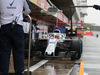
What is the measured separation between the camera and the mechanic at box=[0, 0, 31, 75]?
3.28 metres

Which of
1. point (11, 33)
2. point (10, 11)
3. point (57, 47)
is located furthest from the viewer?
point (57, 47)

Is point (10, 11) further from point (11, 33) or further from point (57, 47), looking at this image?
point (57, 47)

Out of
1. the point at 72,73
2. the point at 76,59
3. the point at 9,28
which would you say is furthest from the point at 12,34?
the point at 76,59

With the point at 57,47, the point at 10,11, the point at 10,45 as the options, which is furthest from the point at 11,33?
the point at 57,47

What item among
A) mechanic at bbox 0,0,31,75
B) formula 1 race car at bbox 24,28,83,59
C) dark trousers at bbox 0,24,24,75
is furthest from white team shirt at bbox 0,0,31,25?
formula 1 race car at bbox 24,28,83,59

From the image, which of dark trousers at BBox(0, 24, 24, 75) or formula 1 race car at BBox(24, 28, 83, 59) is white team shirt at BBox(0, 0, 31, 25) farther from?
formula 1 race car at BBox(24, 28, 83, 59)

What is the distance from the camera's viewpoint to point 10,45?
336 centimetres

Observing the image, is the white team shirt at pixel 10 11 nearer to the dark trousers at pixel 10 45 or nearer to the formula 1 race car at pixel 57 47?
the dark trousers at pixel 10 45

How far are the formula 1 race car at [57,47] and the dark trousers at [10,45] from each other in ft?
14.3

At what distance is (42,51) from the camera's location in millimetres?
8414

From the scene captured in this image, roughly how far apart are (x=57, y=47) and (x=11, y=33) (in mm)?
4985

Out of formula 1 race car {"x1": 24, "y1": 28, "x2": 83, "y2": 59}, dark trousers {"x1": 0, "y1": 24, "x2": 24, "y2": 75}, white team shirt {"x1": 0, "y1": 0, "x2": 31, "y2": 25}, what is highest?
white team shirt {"x1": 0, "y1": 0, "x2": 31, "y2": 25}

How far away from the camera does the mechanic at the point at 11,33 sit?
129 inches

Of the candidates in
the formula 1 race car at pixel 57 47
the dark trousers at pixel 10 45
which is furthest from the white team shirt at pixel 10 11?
the formula 1 race car at pixel 57 47
